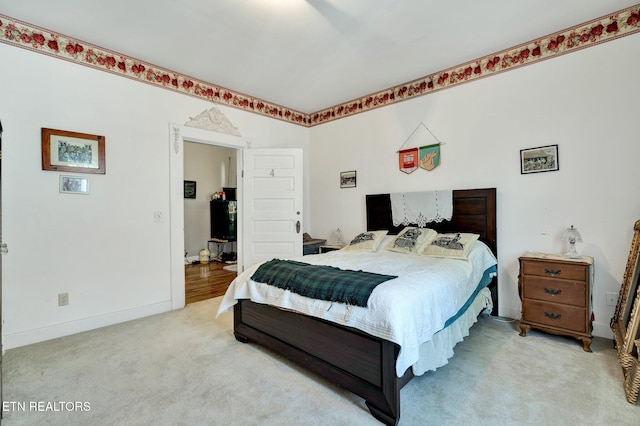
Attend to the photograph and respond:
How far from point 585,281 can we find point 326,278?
7.03ft

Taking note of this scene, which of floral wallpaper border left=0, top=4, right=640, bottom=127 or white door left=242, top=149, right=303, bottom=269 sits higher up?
floral wallpaper border left=0, top=4, right=640, bottom=127

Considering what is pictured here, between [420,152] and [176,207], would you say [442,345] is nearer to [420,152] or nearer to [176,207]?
[420,152]

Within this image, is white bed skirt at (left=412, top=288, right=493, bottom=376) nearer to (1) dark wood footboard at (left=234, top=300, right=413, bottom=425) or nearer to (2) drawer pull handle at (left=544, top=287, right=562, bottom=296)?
(1) dark wood footboard at (left=234, top=300, right=413, bottom=425)

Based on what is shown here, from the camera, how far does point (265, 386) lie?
2.02 metres

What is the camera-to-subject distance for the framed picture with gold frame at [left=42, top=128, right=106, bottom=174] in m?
2.78

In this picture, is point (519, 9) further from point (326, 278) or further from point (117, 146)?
point (117, 146)

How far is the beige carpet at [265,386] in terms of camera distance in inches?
67.3

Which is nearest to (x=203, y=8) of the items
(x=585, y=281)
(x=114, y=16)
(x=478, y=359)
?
(x=114, y=16)

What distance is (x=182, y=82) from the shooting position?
145 inches

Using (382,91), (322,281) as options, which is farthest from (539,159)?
(322,281)

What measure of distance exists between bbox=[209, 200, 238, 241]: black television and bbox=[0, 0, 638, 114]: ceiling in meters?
3.61

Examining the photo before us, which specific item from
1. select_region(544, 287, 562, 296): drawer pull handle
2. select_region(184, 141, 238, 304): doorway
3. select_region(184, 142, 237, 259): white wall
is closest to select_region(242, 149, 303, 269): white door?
select_region(184, 141, 238, 304): doorway

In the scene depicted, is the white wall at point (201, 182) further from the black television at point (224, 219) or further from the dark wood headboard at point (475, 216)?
the dark wood headboard at point (475, 216)

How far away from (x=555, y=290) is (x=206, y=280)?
4.66m
